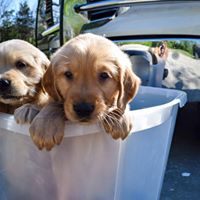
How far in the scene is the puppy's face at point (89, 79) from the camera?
4.90 ft

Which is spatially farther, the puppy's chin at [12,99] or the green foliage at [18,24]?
the green foliage at [18,24]

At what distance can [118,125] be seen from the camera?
149cm

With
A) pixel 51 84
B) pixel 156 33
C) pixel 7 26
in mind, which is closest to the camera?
pixel 51 84

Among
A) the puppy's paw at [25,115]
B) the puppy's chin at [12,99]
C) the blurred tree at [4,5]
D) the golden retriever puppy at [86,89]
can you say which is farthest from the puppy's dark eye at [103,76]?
the blurred tree at [4,5]

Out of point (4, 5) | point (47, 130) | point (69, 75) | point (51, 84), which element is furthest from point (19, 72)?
point (4, 5)

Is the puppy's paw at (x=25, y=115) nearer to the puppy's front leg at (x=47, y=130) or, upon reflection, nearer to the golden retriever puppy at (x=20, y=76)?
the puppy's front leg at (x=47, y=130)

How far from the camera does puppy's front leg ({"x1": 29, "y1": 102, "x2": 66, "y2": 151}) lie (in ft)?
4.68

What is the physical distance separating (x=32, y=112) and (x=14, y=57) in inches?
13.3

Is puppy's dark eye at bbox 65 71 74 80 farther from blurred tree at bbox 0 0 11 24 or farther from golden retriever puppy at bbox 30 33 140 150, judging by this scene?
blurred tree at bbox 0 0 11 24

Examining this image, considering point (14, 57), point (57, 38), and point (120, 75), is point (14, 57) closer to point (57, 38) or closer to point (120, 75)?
point (120, 75)

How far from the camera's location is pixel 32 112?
61.4 inches

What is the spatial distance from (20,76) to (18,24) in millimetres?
3974

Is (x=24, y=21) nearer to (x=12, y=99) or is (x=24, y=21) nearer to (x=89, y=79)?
(x=12, y=99)

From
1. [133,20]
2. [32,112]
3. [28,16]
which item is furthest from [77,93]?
[28,16]
